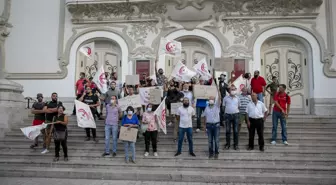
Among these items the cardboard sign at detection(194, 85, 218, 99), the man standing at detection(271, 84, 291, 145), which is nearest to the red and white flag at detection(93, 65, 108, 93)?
the cardboard sign at detection(194, 85, 218, 99)

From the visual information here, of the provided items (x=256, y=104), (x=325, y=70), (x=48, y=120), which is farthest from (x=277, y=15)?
(x=48, y=120)

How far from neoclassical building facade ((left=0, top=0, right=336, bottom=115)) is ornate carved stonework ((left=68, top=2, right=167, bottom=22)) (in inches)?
1.8

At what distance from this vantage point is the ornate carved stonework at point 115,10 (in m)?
13.8

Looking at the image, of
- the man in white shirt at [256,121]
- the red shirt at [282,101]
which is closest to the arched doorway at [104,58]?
the man in white shirt at [256,121]

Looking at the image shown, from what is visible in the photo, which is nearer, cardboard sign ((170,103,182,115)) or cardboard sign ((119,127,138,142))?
cardboard sign ((119,127,138,142))

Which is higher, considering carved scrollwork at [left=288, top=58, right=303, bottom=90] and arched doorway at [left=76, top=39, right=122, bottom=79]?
arched doorway at [left=76, top=39, right=122, bottom=79]

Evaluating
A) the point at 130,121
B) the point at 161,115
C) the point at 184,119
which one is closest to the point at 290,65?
the point at 184,119

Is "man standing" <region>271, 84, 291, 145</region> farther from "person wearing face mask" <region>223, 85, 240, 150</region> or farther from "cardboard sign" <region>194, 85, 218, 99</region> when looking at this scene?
"cardboard sign" <region>194, 85, 218, 99</region>

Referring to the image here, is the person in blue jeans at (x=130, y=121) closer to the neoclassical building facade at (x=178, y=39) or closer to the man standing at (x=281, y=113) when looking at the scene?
the man standing at (x=281, y=113)

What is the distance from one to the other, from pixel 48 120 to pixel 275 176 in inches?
264

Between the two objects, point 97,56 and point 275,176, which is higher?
point 97,56

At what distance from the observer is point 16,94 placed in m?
11.3

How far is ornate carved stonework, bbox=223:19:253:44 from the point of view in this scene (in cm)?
1335

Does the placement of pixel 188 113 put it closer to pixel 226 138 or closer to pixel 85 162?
pixel 226 138
